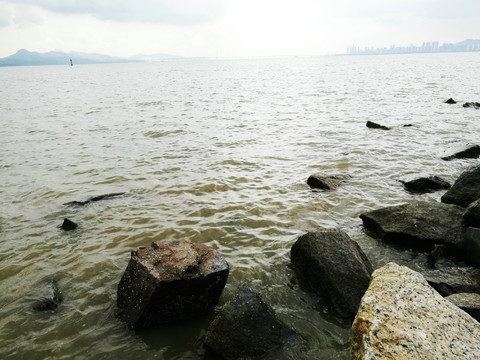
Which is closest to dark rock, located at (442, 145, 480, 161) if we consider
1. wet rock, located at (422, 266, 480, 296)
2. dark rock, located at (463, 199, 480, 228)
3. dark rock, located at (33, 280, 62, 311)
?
dark rock, located at (463, 199, 480, 228)

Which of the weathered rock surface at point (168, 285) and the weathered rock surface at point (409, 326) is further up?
the weathered rock surface at point (409, 326)

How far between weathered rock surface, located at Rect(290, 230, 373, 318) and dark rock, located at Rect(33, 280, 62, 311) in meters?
4.15

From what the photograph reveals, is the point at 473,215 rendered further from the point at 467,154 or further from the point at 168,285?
the point at 467,154

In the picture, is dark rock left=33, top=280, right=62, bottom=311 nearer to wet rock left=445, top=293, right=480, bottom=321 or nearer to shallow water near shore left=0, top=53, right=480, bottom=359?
shallow water near shore left=0, top=53, right=480, bottom=359

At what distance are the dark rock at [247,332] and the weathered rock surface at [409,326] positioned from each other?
4.85ft

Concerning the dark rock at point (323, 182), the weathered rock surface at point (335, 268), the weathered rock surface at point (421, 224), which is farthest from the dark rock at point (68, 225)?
the weathered rock surface at point (421, 224)

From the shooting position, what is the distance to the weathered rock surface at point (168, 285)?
4.40 metres

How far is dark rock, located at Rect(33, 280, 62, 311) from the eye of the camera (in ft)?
16.7

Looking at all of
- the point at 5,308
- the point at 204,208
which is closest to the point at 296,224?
the point at 204,208

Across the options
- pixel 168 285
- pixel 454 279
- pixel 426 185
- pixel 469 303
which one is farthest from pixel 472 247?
pixel 168 285

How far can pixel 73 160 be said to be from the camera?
13234 mm

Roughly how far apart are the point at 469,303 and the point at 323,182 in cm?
575

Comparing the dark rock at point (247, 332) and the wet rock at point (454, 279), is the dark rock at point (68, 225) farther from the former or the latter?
the wet rock at point (454, 279)

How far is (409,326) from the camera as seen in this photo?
9.40ft
